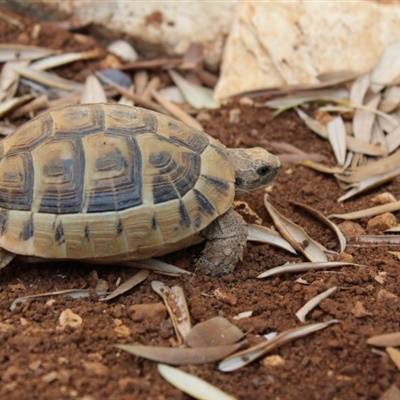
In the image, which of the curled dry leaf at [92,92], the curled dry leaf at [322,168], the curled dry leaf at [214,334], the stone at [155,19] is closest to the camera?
the curled dry leaf at [214,334]

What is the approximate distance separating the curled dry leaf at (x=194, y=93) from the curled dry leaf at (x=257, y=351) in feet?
9.87

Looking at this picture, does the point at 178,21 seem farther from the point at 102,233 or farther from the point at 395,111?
the point at 102,233

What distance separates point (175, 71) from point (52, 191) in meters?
3.05

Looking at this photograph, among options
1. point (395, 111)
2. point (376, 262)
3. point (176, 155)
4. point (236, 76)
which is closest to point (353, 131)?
point (395, 111)

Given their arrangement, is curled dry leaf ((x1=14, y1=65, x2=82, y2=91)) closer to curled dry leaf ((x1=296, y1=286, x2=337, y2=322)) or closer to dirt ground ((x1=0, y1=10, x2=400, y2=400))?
dirt ground ((x1=0, y1=10, x2=400, y2=400))

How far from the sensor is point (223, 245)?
354cm

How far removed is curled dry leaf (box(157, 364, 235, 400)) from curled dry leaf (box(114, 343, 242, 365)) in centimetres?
6

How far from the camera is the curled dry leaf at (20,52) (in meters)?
5.60

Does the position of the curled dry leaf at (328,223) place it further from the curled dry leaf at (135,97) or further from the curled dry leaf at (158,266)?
the curled dry leaf at (135,97)

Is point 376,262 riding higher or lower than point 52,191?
lower

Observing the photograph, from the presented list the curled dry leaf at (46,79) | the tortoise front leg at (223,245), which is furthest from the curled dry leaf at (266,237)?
the curled dry leaf at (46,79)

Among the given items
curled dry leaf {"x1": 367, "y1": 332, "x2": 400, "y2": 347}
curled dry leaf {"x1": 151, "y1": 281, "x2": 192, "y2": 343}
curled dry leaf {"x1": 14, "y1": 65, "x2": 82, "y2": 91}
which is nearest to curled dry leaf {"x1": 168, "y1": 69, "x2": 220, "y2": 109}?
curled dry leaf {"x1": 14, "y1": 65, "x2": 82, "y2": 91}

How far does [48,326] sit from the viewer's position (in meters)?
3.12

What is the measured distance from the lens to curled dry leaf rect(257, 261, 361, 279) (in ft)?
11.6
